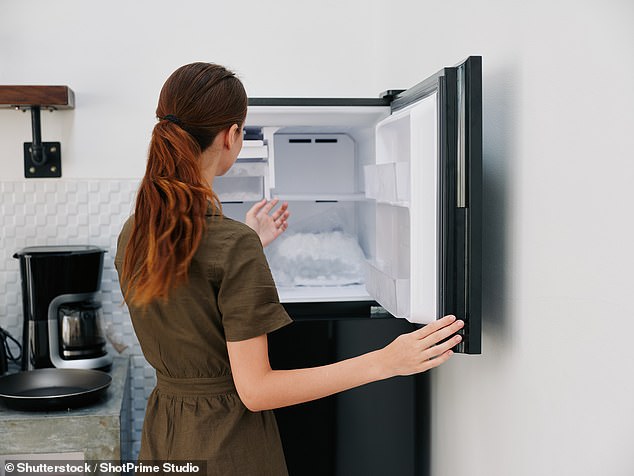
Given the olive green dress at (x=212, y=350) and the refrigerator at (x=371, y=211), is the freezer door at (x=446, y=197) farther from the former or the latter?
the olive green dress at (x=212, y=350)

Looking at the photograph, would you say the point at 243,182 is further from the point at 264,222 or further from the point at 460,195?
the point at 460,195

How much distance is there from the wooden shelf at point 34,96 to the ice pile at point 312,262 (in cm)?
82

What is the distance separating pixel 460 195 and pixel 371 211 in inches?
32.8

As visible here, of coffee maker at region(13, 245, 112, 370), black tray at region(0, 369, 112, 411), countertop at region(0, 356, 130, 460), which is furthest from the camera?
coffee maker at region(13, 245, 112, 370)

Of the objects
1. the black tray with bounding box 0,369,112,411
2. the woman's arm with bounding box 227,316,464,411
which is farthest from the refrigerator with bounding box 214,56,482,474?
the black tray with bounding box 0,369,112,411

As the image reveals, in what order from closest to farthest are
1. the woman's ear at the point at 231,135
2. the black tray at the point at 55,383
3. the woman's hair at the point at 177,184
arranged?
1. the woman's hair at the point at 177,184
2. the woman's ear at the point at 231,135
3. the black tray at the point at 55,383

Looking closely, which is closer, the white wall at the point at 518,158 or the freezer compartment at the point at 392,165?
the white wall at the point at 518,158

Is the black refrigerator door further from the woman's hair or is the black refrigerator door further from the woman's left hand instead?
the woman's left hand

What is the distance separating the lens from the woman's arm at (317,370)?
1.28 meters

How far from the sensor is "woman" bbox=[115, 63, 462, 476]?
4.10 ft

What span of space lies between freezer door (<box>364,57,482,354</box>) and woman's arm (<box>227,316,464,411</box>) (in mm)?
112

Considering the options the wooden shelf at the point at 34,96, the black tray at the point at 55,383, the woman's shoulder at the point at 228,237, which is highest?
the wooden shelf at the point at 34,96

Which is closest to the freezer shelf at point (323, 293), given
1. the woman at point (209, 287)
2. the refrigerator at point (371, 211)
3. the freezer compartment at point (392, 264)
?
the refrigerator at point (371, 211)

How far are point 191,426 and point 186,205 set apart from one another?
435 millimetres
